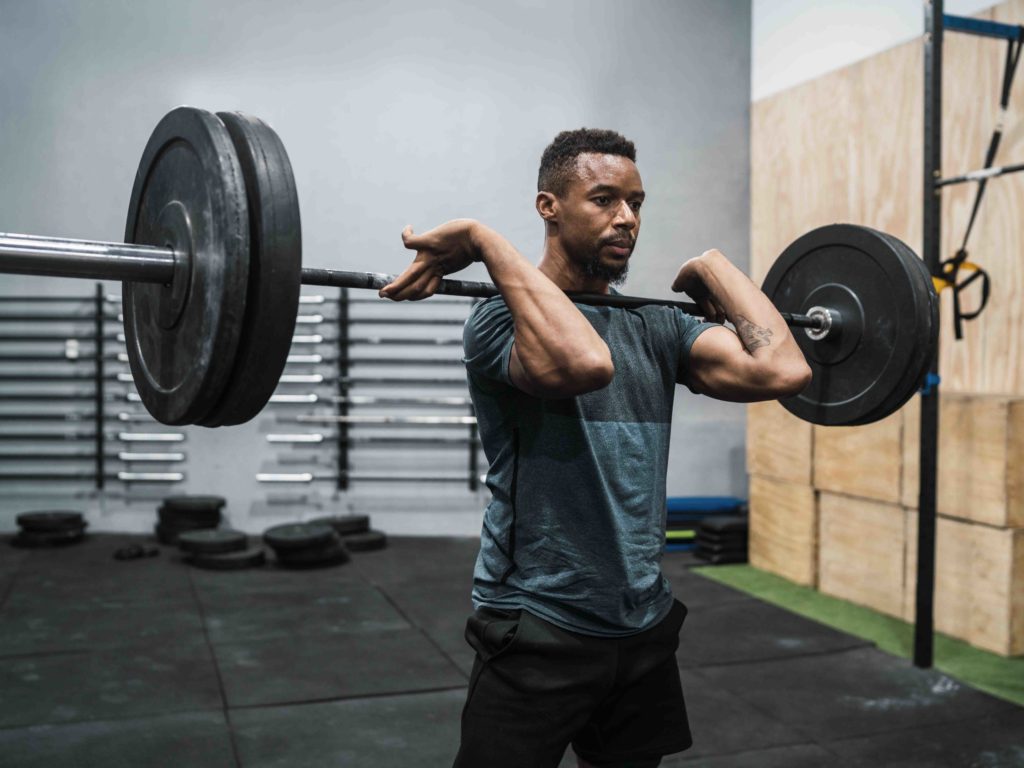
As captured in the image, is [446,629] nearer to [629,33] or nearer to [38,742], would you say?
[38,742]

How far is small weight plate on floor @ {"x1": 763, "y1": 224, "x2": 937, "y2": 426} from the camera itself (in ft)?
5.51

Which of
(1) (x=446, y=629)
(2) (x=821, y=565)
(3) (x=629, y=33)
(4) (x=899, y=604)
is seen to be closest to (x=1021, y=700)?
(4) (x=899, y=604)

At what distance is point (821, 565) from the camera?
13.9 feet

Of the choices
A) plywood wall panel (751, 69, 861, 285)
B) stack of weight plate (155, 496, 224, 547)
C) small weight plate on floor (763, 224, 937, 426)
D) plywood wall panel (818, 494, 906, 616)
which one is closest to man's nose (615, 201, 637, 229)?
small weight plate on floor (763, 224, 937, 426)

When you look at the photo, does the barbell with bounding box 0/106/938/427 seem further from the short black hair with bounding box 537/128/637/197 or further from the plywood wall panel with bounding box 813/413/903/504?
the plywood wall panel with bounding box 813/413/903/504

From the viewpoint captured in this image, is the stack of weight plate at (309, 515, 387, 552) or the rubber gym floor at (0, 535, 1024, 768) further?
the stack of weight plate at (309, 515, 387, 552)

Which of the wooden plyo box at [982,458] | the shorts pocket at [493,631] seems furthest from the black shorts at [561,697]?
the wooden plyo box at [982,458]

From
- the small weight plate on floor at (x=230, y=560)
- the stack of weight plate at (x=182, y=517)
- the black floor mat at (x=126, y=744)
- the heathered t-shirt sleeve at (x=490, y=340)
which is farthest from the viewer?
the stack of weight plate at (x=182, y=517)

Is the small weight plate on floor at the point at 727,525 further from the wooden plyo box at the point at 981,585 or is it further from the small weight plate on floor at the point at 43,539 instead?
the small weight plate on floor at the point at 43,539

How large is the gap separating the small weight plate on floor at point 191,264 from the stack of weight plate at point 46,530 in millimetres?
4167

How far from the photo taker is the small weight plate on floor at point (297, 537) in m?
4.65

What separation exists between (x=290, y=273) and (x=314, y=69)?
4.68m

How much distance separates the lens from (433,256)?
4.50 feet

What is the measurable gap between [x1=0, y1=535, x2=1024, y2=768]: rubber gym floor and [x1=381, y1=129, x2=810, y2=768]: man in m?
1.23
